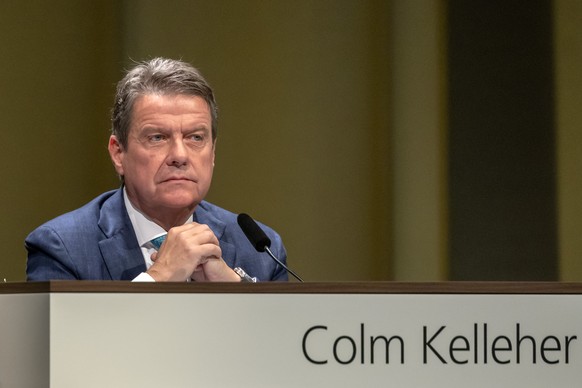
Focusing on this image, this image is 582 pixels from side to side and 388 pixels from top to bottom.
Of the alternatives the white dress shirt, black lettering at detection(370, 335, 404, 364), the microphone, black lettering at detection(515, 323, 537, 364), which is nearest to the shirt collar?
the white dress shirt

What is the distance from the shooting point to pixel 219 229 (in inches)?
105

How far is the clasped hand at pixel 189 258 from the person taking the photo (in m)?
2.19

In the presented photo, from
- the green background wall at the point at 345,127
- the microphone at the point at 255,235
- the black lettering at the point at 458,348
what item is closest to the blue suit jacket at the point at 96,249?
the microphone at the point at 255,235

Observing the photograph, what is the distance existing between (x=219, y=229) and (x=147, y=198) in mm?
213

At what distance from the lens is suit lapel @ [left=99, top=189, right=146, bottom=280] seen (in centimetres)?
239

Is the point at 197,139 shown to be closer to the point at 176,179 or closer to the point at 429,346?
the point at 176,179

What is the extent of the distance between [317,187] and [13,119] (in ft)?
3.87

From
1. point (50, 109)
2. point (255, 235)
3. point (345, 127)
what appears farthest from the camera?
point (345, 127)

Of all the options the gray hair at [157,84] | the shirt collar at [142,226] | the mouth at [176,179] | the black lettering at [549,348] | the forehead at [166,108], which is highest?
the gray hair at [157,84]

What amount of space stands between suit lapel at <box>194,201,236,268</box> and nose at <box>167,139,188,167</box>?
0.20 metres

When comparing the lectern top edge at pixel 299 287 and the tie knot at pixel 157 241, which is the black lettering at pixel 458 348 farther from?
the tie knot at pixel 157 241

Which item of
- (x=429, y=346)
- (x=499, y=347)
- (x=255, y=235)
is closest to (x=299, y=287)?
(x=429, y=346)

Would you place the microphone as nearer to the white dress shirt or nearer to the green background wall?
the white dress shirt

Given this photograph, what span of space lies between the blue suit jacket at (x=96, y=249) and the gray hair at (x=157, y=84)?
0.21 metres
